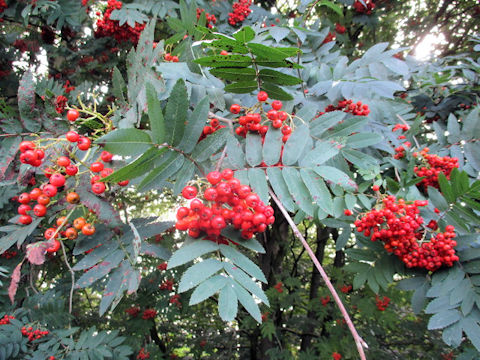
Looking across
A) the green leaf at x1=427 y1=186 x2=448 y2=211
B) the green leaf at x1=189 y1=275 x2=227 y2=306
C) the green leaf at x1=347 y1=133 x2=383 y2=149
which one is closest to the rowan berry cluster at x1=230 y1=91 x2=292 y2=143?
the green leaf at x1=347 y1=133 x2=383 y2=149

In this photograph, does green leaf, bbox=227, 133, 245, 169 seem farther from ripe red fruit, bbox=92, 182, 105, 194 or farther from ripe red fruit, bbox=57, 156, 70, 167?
ripe red fruit, bbox=57, 156, 70, 167

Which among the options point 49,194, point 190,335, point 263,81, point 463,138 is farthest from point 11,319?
point 463,138

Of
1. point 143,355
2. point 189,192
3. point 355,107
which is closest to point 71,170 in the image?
point 189,192

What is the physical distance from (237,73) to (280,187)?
20.9 inches

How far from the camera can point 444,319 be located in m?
1.50

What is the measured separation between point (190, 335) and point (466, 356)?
4.15m

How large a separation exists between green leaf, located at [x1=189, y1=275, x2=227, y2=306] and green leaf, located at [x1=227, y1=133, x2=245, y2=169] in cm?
43

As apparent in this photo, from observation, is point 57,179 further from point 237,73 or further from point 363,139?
point 363,139

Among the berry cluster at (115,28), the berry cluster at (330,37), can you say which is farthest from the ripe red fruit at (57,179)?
the berry cluster at (330,37)

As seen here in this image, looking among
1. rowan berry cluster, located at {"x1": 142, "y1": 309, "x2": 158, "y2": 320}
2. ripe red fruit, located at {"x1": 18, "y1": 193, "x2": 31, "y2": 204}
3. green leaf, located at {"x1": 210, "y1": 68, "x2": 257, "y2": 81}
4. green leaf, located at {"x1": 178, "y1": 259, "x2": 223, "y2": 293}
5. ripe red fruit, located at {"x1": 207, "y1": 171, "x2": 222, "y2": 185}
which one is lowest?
rowan berry cluster, located at {"x1": 142, "y1": 309, "x2": 158, "y2": 320}

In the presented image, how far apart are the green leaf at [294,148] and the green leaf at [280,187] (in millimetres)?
55

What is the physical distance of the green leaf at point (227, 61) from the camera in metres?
1.17

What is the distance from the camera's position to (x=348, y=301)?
375 cm

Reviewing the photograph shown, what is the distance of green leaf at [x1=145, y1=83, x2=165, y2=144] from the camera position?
0.86m
